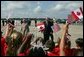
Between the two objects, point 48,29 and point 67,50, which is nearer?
point 67,50

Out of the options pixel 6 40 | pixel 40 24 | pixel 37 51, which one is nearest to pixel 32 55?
pixel 37 51

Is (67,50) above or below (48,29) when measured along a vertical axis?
above

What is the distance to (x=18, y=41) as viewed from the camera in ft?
19.5

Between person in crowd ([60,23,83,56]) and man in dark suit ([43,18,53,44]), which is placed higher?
person in crowd ([60,23,83,56])

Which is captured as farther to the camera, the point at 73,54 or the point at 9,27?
the point at 9,27

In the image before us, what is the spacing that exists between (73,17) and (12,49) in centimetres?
152

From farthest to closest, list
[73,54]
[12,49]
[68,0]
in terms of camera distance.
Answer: [68,0]
[12,49]
[73,54]

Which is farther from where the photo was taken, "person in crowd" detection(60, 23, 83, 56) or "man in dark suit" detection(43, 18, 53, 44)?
"man in dark suit" detection(43, 18, 53, 44)

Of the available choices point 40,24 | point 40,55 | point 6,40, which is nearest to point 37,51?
point 40,55

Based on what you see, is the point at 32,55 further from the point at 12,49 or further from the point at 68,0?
the point at 68,0

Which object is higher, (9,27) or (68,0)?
(68,0)

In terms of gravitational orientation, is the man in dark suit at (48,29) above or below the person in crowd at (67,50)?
below

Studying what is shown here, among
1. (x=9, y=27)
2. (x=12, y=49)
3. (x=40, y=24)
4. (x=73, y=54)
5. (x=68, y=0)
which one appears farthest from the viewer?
(x=40, y=24)

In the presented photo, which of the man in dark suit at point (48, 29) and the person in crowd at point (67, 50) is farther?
the man in dark suit at point (48, 29)
